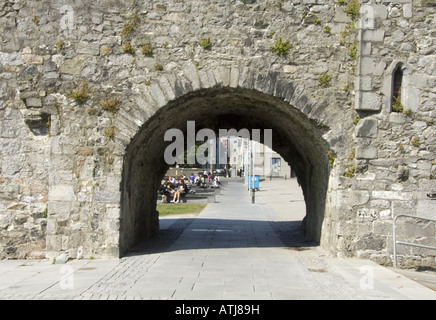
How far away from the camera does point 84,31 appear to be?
8.06 m

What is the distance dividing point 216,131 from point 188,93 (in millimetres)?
3264

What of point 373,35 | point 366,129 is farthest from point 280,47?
point 366,129

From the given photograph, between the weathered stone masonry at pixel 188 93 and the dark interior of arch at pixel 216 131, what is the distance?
0.61 feet

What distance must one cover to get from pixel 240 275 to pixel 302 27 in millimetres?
4189

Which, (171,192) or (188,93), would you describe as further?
(171,192)

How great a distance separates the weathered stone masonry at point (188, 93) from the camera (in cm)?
802

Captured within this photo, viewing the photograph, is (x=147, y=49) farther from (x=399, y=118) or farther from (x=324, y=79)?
(x=399, y=118)

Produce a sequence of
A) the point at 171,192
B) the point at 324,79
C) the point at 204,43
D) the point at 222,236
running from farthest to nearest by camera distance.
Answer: the point at 171,192
the point at 222,236
the point at 324,79
the point at 204,43

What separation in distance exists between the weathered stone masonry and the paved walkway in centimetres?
74

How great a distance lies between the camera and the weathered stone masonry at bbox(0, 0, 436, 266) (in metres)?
8.02

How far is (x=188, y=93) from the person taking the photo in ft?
26.6
